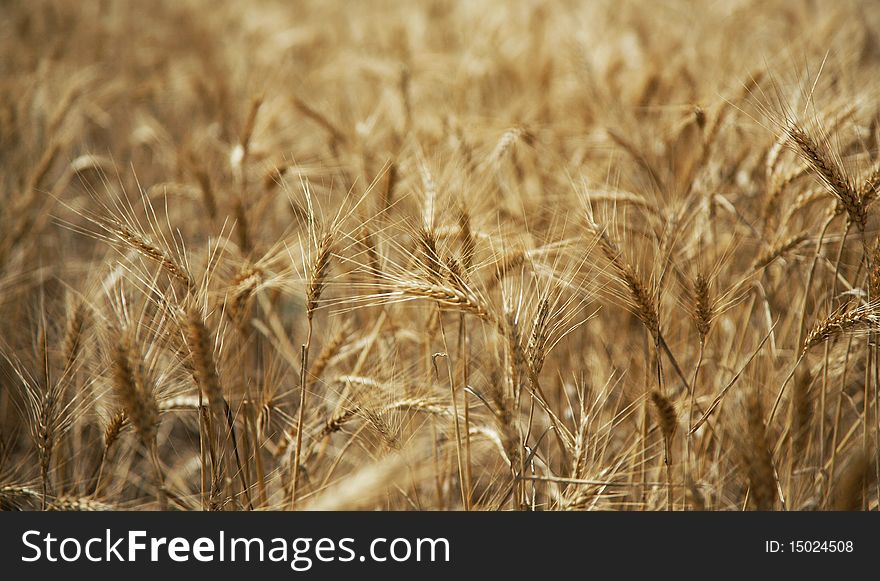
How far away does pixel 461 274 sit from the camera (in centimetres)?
149

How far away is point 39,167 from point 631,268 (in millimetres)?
2491

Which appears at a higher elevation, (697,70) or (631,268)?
(697,70)

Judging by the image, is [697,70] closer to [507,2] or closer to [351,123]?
[351,123]

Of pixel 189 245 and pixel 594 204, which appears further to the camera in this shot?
pixel 189 245

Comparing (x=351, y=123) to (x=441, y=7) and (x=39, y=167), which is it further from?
(x=441, y=7)

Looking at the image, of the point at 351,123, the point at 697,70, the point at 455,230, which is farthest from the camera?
the point at 697,70

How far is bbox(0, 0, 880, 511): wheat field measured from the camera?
4.94 feet

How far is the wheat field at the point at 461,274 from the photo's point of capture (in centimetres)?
151
